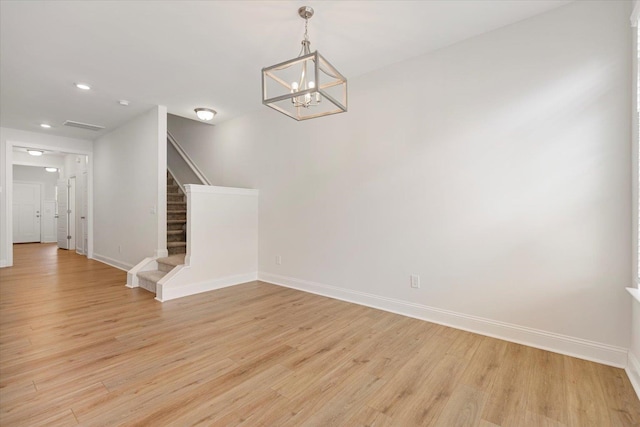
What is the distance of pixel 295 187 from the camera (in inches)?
166

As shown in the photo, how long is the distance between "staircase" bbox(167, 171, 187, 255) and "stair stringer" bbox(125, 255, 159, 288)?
0.41m

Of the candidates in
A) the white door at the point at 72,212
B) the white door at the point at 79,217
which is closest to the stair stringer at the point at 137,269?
the white door at the point at 79,217

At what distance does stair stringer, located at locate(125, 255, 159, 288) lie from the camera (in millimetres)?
4301

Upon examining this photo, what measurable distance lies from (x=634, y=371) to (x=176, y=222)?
590 cm

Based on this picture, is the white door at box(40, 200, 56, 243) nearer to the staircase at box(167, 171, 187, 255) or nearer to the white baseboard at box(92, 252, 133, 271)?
the white baseboard at box(92, 252, 133, 271)

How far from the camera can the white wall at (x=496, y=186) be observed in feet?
7.24

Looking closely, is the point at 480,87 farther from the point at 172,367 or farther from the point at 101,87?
the point at 101,87

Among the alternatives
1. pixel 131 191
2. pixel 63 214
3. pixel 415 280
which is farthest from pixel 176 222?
pixel 63 214

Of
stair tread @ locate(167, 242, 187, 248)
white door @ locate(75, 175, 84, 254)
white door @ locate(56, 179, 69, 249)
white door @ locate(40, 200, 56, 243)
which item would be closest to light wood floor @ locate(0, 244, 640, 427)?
stair tread @ locate(167, 242, 187, 248)

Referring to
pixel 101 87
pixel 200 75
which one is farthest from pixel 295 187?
pixel 101 87

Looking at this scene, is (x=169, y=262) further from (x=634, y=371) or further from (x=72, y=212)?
(x=72, y=212)

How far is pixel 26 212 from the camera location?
9.83m

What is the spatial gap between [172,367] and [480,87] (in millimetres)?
3527

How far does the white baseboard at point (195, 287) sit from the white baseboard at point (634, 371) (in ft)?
13.7
